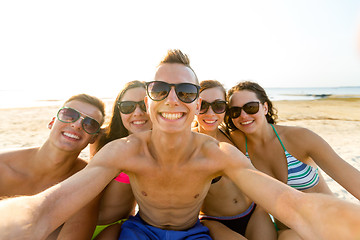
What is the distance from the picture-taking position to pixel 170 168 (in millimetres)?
2324

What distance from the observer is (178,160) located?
235cm

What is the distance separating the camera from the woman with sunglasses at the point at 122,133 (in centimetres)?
301

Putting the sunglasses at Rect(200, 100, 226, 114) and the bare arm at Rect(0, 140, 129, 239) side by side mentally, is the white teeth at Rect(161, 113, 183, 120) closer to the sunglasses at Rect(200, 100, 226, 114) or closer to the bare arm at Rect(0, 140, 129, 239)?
the bare arm at Rect(0, 140, 129, 239)

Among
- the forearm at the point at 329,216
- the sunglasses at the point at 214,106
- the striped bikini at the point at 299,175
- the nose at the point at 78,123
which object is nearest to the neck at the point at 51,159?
the nose at the point at 78,123

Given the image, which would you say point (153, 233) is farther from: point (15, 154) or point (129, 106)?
point (15, 154)

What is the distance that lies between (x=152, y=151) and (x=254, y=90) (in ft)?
7.04

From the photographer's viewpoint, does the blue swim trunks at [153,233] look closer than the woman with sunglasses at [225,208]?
Yes

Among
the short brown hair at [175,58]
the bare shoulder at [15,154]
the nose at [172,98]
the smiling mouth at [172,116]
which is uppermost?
the short brown hair at [175,58]

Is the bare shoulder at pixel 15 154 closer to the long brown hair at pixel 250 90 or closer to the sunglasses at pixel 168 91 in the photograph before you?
the sunglasses at pixel 168 91

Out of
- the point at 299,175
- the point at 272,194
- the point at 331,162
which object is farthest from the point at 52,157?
the point at 331,162

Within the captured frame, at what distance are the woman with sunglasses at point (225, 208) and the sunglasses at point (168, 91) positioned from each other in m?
1.10

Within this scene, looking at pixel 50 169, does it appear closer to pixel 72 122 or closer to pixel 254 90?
pixel 72 122

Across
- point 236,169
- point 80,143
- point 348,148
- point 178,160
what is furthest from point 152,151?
point 348,148

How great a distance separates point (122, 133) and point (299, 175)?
3.02m
